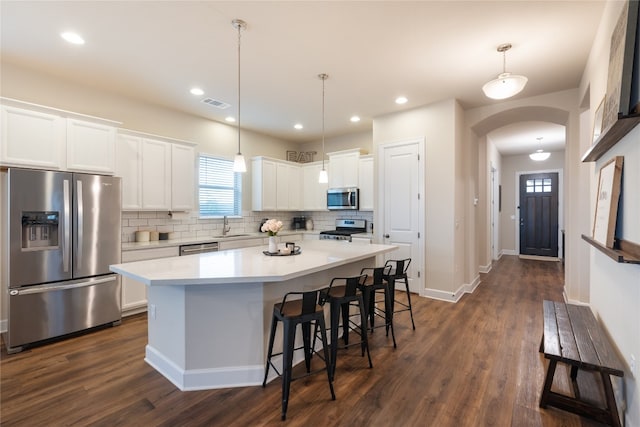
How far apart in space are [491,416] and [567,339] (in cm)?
77

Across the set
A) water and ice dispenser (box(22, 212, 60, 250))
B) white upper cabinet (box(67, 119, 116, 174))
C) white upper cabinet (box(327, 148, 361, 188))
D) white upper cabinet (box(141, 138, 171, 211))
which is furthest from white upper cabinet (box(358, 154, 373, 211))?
water and ice dispenser (box(22, 212, 60, 250))

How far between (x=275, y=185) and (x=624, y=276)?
200 inches

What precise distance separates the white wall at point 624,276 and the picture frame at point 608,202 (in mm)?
35

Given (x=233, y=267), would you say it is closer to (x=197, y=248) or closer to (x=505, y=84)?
(x=197, y=248)

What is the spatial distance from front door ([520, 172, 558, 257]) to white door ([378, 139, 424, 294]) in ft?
18.2

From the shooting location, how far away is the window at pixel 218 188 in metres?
5.17

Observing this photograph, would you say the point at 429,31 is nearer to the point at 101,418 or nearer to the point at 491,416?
the point at 491,416

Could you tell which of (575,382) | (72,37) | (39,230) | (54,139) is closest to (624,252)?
(575,382)

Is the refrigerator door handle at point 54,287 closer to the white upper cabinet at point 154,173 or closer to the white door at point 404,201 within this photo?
the white upper cabinet at point 154,173

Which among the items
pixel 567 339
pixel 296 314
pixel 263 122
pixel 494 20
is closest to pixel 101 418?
pixel 296 314

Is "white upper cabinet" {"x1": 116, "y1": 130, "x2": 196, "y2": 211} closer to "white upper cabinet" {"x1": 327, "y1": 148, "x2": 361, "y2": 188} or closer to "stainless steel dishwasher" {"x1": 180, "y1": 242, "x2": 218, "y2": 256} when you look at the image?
"stainless steel dishwasher" {"x1": 180, "y1": 242, "x2": 218, "y2": 256}

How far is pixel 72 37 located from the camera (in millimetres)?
2750

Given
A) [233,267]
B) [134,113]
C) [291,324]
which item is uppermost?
[134,113]

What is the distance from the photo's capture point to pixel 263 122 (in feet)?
17.7
